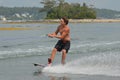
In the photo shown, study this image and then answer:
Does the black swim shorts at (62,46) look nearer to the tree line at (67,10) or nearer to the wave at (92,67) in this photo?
the wave at (92,67)

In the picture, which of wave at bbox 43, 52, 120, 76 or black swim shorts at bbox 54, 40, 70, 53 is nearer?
wave at bbox 43, 52, 120, 76

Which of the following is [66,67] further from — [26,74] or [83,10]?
[83,10]

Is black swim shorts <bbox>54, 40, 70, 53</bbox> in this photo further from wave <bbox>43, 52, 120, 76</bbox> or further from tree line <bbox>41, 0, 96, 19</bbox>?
tree line <bbox>41, 0, 96, 19</bbox>

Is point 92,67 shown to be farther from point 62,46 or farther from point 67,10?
Answer: point 67,10

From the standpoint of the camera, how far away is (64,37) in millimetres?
14000

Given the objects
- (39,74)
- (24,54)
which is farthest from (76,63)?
(24,54)

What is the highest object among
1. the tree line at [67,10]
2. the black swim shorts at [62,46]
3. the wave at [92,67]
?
the black swim shorts at [62,46]

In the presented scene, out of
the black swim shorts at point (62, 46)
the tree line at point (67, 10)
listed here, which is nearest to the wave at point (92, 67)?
the black swim shorts at point (62, 46)

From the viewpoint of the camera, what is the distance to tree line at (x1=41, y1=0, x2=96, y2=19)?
168 m

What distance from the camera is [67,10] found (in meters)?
172

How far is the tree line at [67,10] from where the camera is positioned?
552ft

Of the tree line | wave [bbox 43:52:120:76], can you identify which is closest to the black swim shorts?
wave [bbox 43:52:120:76]

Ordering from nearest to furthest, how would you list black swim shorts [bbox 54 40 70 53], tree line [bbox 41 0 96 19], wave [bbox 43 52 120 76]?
wave [bbox 43 52 120 76] < black swim shorts [bbox 54 40 70 53] < tree line [bbox 41 0 96 19]

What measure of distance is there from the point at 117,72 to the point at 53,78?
2.11 metres
